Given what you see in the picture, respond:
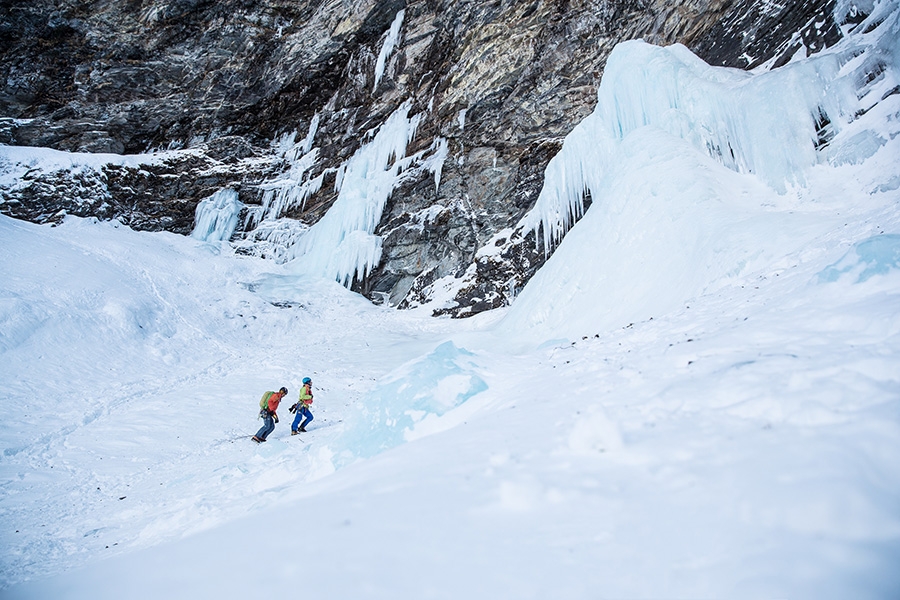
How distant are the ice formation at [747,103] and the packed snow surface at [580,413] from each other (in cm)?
7

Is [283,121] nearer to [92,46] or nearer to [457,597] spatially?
[92,46]

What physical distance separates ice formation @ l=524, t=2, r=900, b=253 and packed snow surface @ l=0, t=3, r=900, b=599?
0.07 meters

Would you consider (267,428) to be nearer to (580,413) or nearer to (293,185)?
(580,413)

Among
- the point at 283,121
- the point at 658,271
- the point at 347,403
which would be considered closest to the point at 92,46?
the point at 283,121

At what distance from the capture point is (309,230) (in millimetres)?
26719

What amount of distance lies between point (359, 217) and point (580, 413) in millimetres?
23078

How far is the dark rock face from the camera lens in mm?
21359

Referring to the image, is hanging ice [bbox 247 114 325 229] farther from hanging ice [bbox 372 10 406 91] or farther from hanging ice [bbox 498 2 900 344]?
hanging ice [bbox 498 2 900 344]

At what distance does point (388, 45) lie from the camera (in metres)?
26.9

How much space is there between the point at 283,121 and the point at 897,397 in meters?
33.6

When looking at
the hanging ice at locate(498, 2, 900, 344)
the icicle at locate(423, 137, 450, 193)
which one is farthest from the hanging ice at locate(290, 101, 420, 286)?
the hanging ice at locate(498, 2, 900, 344)

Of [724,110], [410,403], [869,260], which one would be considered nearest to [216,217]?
[724,110]

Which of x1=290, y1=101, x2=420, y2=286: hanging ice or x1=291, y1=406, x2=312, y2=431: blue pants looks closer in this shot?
x1=291, y1=406, x2=312, y2=431: blue pants

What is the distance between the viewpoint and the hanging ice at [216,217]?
2777cm
